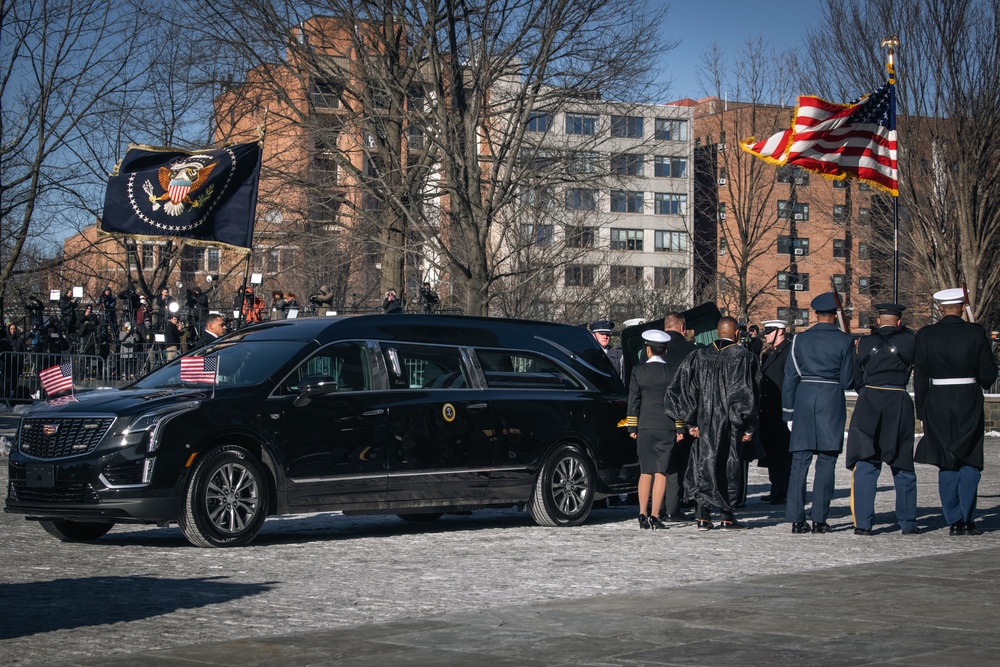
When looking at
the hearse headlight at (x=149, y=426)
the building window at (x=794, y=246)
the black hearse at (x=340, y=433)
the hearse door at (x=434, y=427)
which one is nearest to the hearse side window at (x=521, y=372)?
the black hearse at (x=340, y=433)

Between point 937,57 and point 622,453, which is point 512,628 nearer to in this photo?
point 622,453

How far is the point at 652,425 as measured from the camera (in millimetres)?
13133

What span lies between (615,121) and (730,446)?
17865mm

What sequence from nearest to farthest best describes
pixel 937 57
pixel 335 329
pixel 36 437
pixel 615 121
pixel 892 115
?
pixel 36 437
pixel 335 329
pixel 892 115
pixel 615 121
pixel 937 57

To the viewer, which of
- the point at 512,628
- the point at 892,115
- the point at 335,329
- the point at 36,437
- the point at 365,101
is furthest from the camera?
the point at 365,101

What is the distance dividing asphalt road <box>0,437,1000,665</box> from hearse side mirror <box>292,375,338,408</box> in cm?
116

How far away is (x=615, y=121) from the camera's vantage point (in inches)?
1182

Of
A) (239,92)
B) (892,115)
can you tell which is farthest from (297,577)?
(239,92)

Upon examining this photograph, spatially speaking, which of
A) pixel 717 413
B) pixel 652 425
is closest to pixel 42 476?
pixel 652 425

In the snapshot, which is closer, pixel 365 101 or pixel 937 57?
pixel 365 101

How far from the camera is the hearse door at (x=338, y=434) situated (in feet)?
37.3

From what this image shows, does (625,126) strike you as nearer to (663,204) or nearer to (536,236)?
(536,236)

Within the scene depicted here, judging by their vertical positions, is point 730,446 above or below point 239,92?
below

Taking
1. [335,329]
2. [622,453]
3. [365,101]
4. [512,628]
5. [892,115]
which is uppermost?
[365,101]
